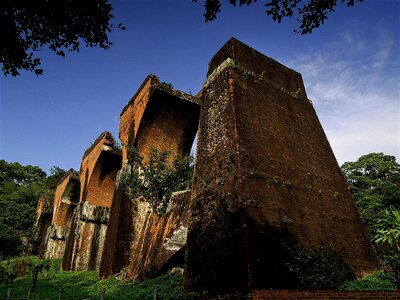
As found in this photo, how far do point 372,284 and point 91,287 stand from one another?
334 inches

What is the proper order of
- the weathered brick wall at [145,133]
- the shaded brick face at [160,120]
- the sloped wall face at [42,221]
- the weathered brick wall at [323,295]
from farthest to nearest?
1. the sloped wall face at [42,221]
2. the shaded brick face at [160,120]
3. the weathered brick wall at [145,133]
4. the weathered brick wall at [323,295]

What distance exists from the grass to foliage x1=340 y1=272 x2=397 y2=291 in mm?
3322

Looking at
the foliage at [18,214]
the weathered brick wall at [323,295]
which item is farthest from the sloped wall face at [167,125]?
the foliage at [18,214]

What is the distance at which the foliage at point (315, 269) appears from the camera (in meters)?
5.43

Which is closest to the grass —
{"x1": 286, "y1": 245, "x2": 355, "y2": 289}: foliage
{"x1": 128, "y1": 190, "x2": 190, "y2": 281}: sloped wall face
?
{"x1": 128, "y1": 190, "x2": 190, "y2": 281}: sloped wall face

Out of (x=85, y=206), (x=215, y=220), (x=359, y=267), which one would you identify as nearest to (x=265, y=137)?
(x=215, y=220)

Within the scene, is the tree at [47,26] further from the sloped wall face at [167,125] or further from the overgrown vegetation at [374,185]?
the overgrown vegetation at [374,185]

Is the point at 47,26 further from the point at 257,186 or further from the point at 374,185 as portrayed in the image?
the point at 374,185

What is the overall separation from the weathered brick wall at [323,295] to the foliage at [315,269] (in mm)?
1101

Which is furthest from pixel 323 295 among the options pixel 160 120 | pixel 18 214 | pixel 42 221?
pixel 18 214

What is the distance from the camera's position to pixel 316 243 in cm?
648

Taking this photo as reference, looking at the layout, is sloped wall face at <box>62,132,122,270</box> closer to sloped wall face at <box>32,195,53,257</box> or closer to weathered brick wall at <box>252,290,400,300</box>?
sloped wall face at <box>32,195,53,257</box>

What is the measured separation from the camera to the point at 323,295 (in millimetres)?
4297

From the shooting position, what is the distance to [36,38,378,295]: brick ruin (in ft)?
18.8
